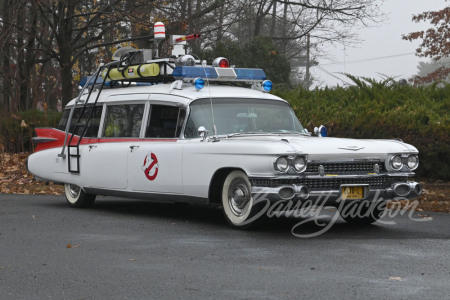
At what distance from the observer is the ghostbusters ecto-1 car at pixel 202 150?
352 inches

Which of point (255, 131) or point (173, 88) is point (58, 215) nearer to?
point (173, 88)

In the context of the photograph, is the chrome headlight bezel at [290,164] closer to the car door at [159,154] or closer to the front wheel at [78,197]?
the car door at [159,154]

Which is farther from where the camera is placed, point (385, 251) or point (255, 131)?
point (255, 131)

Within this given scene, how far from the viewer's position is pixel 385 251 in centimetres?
802

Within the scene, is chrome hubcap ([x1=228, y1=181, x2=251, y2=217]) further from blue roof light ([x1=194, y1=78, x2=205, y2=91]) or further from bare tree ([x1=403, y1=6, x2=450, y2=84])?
bare tree ([x1=403, y1=6, x2=450, y2=84])

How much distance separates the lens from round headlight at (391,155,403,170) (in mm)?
9398

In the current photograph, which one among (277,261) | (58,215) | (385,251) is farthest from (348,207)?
(58,215)

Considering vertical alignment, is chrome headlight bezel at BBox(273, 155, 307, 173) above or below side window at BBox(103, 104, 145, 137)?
below

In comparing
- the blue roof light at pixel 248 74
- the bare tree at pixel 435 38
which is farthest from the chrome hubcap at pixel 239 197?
the bare tree at pixel 435 38

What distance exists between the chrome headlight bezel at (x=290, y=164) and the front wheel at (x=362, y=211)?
40.6 inches

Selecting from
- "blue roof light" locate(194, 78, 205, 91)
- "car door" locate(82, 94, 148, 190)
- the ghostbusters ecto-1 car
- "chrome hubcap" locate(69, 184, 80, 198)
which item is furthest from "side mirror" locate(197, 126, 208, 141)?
"chrome hubcap" locate(69, 184, 80, 198)

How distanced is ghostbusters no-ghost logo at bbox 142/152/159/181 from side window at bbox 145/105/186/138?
0.32m

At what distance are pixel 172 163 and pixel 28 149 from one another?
12.4 metres

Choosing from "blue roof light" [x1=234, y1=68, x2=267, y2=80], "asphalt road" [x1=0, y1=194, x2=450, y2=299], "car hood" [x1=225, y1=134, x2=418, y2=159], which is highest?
"blue roof light" [x1=234, y1=68, x2=267, y2=80]
